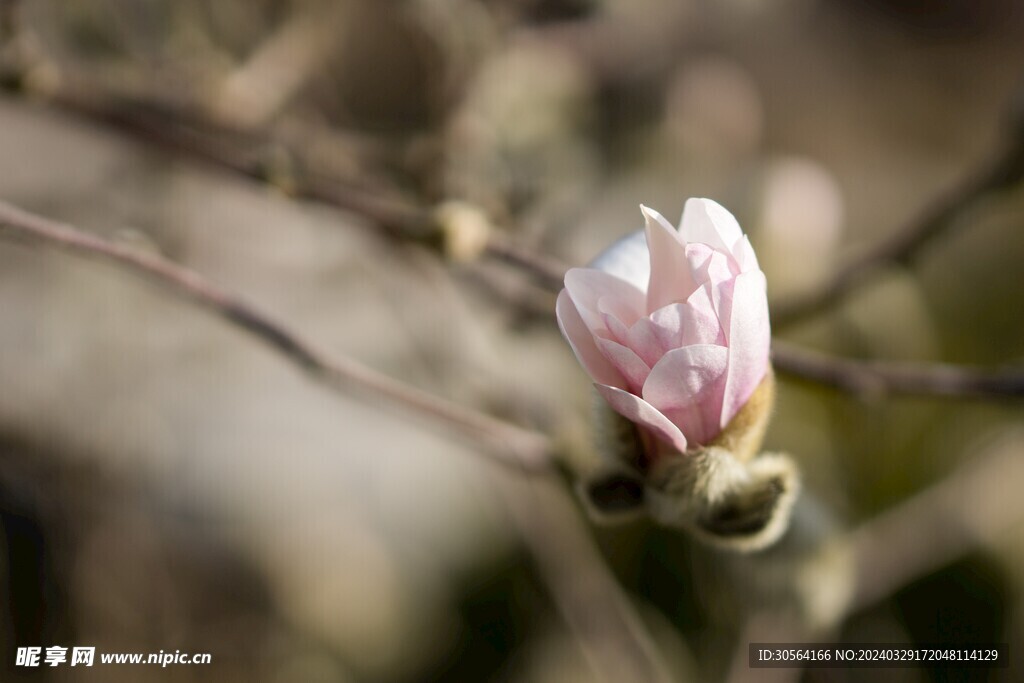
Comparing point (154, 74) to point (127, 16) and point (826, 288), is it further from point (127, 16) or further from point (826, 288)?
point (826, 288)

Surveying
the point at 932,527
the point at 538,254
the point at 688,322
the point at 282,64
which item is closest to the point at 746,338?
the point at 688,322

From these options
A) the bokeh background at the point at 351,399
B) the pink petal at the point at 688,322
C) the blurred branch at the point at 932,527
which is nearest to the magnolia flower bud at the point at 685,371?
the pink petal at the point at 688,322

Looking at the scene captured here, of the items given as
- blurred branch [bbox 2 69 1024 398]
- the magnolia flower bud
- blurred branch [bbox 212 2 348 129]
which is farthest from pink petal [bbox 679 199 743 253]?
blurred branch [bbox 212 2 348 129]

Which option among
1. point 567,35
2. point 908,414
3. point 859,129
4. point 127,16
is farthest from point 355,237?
point 859,129

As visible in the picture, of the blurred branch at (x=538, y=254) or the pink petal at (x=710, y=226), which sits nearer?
the pink petal at (x=710, y=226)

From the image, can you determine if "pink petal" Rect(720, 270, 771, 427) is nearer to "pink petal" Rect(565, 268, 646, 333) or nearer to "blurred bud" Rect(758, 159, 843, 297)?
"pink petal" Rect(565, 268, 646, 333)

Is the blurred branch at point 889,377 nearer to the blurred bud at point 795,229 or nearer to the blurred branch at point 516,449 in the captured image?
the blurred branch at point 516,449
